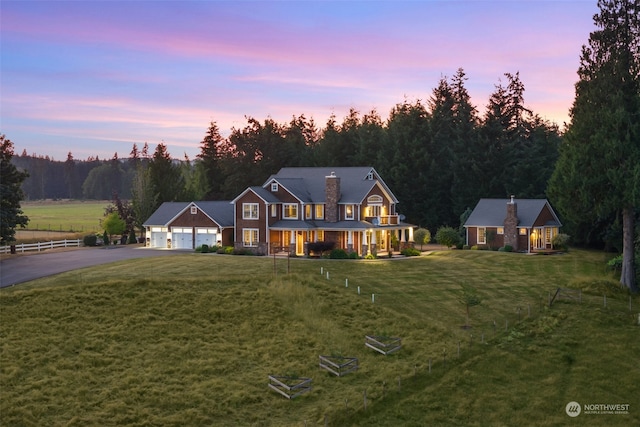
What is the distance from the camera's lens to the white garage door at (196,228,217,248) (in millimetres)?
63878

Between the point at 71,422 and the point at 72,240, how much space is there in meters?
46.6

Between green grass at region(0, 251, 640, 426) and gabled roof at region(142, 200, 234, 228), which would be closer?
green grass at region(0, 251, 640, 426)

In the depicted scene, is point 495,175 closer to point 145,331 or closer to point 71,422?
point 145,331

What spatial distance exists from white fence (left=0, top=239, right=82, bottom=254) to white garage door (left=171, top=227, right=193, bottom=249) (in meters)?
11.6

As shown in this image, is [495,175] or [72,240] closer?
[72,240]

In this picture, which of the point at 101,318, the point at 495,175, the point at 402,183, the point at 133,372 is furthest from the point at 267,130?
the point at 133,372

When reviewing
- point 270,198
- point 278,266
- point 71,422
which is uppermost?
point 270,198

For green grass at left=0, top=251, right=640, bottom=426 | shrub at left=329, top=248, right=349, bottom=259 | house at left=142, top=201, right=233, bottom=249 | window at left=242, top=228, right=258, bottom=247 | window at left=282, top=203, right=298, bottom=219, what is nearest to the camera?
green grass at left=0, top=251, right=640, bottom=426

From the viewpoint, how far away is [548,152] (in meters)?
83.8

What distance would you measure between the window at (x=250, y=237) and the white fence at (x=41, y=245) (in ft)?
64.3

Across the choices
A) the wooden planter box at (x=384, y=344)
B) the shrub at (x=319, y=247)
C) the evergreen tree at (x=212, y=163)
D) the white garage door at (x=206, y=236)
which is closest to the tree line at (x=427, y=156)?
the evergreen tree at (x=212, y=163)

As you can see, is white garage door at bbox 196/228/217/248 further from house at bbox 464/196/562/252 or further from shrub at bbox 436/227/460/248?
house at bbox 464/196/562/252

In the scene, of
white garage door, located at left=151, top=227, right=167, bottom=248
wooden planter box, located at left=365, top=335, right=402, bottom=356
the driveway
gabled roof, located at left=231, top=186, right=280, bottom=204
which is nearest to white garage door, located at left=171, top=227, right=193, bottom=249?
white garage door, located at left=151, top=227, right=167, bottom=248

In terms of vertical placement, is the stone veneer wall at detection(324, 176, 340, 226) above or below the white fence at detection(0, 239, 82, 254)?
above
